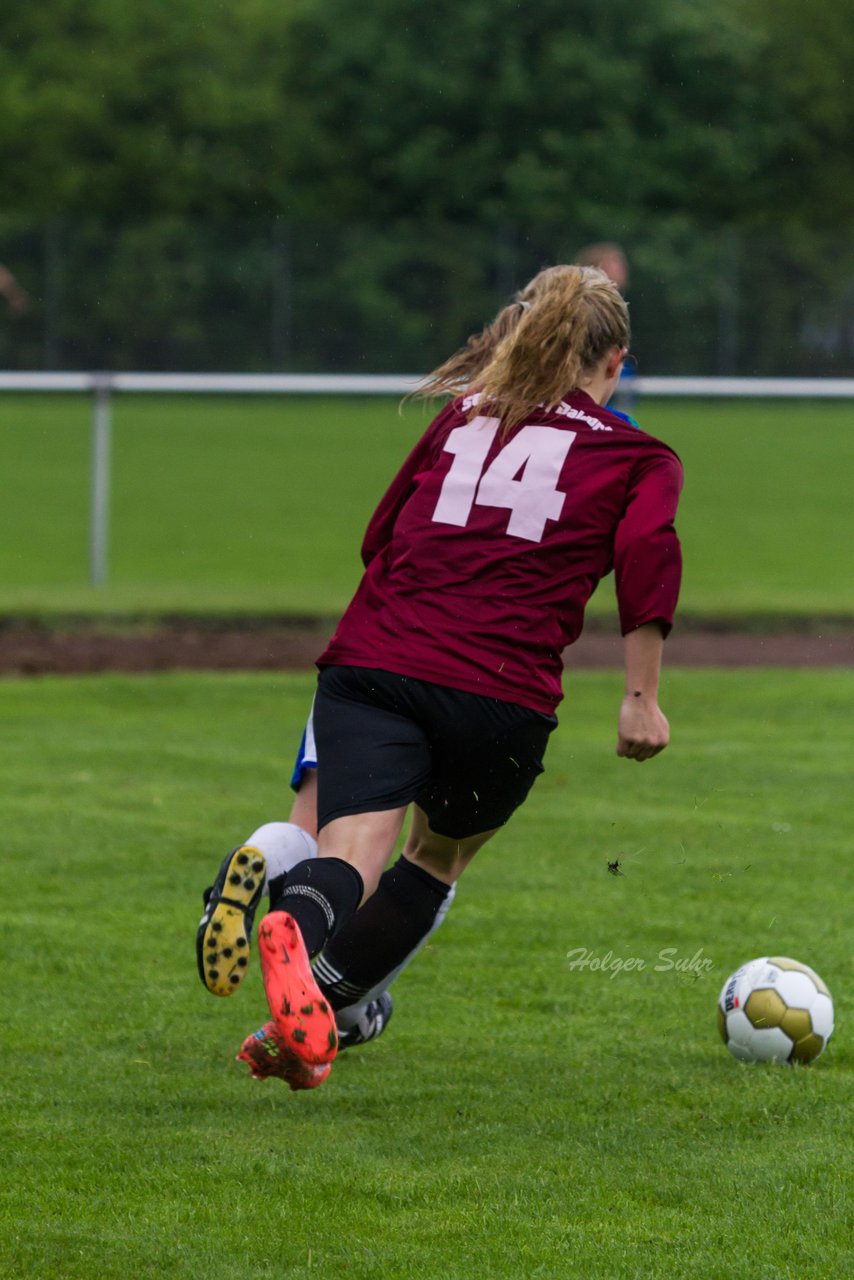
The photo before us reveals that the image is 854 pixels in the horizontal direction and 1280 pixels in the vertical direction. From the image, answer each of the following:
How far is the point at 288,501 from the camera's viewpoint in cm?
1958

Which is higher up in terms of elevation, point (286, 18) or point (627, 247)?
point (286, 18)

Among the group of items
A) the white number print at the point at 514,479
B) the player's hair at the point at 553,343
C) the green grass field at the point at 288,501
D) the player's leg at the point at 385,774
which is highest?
the player's hair at the point at 553,343

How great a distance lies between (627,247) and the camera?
33.6 m

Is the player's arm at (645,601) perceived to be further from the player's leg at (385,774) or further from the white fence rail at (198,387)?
the white fence rail at (198,387)

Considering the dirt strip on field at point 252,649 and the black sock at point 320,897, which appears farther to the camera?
the dirt strip on field at point 252,649

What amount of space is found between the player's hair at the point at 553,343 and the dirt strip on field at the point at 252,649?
665 cm

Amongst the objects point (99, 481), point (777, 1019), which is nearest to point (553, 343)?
point (777, 1019)

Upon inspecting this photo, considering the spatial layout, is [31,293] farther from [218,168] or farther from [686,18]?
[686,18]

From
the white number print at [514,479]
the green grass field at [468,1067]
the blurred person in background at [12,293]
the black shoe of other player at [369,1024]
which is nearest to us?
the green grass field at [468,1067]

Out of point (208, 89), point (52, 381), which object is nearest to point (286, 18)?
point (208, 89)

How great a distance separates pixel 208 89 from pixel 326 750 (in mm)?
43992

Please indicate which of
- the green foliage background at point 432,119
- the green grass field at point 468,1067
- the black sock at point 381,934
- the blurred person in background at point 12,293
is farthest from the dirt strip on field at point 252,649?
the green foliage background at point 432,119

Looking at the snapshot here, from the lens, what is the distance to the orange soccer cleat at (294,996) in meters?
3.55

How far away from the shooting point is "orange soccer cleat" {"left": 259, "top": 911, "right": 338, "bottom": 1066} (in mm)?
3551
